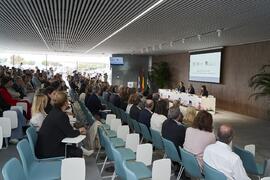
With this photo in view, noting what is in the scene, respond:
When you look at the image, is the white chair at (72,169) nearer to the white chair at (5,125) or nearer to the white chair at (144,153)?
the white chair at (144,153)

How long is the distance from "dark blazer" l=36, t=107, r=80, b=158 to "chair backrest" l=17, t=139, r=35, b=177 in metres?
0.29

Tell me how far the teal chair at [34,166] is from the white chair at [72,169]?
1.01 ft

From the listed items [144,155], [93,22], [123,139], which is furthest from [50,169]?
[93,22]

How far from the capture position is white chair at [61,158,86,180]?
8.70 ft

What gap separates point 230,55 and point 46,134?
10787 mm

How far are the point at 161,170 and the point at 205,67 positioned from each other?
12032mm

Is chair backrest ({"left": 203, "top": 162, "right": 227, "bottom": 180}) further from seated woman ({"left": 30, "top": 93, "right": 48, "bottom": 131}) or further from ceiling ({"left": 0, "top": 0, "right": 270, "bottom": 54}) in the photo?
ceiling ({"left": 0, "top": 0, "right": 270, "bottom": 54})

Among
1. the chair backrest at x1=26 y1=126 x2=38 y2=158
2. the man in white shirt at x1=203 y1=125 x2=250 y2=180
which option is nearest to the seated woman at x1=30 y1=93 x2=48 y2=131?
the chair backrest at x1=26 y1=126 x2=38 y2=158

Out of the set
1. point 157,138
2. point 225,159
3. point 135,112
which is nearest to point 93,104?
point 135,112

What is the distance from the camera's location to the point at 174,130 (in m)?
4.09

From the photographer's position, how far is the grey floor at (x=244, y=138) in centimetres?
454

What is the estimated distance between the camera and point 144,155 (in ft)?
11.3

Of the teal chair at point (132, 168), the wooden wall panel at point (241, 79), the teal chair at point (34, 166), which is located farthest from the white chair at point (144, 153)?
the wooden wall panel at point (241, 79)

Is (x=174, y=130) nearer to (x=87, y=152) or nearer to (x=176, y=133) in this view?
(x=176, y=133)
